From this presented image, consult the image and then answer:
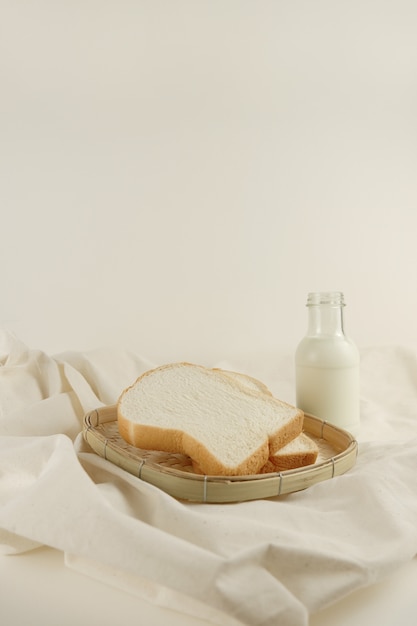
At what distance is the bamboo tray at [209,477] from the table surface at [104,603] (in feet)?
0.53

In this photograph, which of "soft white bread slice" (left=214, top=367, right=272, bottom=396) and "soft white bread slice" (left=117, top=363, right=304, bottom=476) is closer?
"soft white bread slice" (left=117, top=363, right=304, bottom=476)

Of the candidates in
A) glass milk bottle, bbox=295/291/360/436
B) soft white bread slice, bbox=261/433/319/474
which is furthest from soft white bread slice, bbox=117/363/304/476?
glass milk bottle, bbox=295/291/360/436

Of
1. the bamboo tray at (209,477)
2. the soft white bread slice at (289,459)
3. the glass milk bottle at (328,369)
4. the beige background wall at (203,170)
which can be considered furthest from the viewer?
the beige background wall at (203,170)

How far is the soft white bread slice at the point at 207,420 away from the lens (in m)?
0.78

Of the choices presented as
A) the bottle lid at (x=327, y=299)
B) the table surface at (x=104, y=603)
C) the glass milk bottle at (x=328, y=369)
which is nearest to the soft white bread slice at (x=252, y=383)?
the glass milk bottle at (x=328, y=369)

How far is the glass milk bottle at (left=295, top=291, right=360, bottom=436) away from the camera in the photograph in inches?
41.4

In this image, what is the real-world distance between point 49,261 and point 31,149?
0.31 metres

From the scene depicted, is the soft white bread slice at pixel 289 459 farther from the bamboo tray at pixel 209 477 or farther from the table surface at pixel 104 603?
the table surface at pixel 104 603

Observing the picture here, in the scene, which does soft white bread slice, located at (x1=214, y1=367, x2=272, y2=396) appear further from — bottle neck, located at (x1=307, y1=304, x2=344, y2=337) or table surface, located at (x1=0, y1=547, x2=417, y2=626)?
table surface, located at (x1=0, y1=547, x2=417, y2=626)

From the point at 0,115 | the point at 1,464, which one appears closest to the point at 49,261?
the point at 0,115

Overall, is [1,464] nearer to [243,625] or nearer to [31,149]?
[243,625]

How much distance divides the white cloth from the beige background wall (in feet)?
2.28

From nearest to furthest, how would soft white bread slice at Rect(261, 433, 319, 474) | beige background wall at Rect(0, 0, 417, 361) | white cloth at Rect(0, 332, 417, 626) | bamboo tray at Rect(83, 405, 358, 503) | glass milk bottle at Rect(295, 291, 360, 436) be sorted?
white cloth at Rect(0, 332, 417, 626) → bamboo tray at Rect(83, 405, 358, 503) → soft white bread slice at Rect(261, 433, 319, 474) → glass milk bottle at Rect(295, 291, 360, 436) → beige background wall at Rect(0, 0, 417, 361)

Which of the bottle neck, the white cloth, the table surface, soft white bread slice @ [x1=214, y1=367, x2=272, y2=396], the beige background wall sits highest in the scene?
the beige background wall
